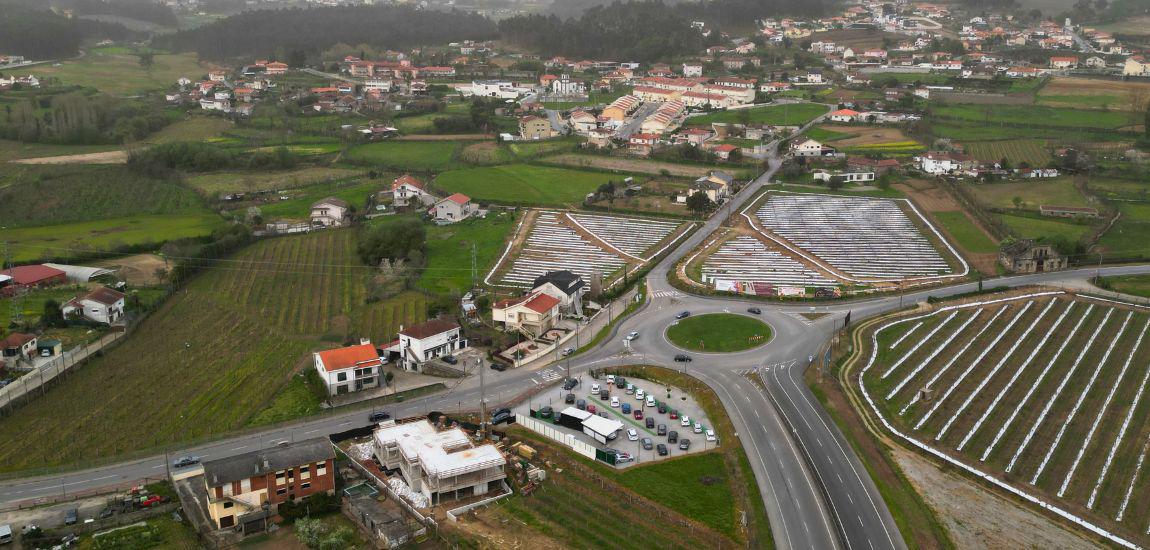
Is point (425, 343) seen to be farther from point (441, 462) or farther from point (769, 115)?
point (769, 115)

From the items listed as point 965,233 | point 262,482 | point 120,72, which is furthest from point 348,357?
point 120,72

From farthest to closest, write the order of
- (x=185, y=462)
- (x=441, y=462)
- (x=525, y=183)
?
(x=525, y=183) → (x=185, y=462) → (x=441, y=462)

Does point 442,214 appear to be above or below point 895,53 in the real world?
below

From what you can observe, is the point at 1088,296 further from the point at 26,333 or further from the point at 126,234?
the point at 126,234

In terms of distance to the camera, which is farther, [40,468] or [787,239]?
[787,239]

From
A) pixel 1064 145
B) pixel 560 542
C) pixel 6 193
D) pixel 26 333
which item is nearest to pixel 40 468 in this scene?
pixel 26 333

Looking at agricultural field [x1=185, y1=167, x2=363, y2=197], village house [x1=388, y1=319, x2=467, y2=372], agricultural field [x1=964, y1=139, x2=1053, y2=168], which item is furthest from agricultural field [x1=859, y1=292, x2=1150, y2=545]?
agricultural field [x1=185, y1=167, x2=363, y2=197]

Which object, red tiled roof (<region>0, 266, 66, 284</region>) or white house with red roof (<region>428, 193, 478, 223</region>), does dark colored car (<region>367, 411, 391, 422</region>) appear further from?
white house with red roof (<region>428, 193, 478, 223</region>)
